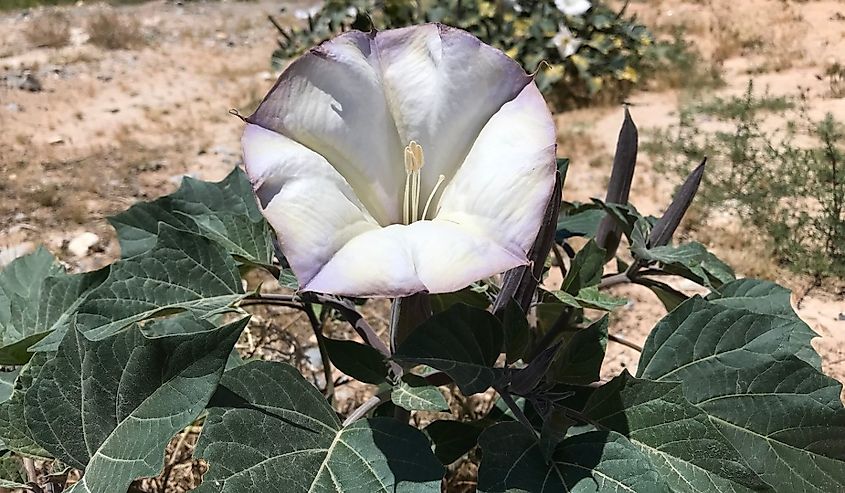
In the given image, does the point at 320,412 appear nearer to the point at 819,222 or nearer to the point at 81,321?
the point at 81,321

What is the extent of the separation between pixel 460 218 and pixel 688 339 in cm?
36

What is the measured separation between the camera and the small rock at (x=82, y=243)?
2593mm

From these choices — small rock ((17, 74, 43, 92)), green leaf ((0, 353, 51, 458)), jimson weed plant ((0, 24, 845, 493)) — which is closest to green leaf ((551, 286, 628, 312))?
jimson weed plant ((0, 24, 845, 493))

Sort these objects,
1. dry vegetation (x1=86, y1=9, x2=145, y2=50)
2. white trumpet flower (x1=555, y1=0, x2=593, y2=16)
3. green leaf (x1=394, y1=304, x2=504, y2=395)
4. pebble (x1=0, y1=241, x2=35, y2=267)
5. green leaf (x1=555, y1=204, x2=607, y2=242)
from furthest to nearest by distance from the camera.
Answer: dry vegetation (x1=86, y1=9, x2=145, y2=50)
white trumpet flower (x1=555, y1=0, x2=593, y2=16)
pebble (x1=0, y1=241, x2=35, y2=267)
green leaf (x1=555, y1=204, x2=607, y2=242)
green leaf (x1=394, y1=304, x2=504, y2=395)

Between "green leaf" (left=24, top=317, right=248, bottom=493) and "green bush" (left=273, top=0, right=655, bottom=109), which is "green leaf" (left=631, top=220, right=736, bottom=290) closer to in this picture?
"green leaf" (left=24, top=317, right=248, bottom=493)

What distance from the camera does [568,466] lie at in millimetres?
750

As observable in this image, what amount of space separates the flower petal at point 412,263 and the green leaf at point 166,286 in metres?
0.33

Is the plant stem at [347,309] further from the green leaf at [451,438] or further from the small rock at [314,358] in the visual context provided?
the small rock at [314,358]

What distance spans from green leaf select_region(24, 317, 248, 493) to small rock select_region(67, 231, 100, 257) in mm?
2000

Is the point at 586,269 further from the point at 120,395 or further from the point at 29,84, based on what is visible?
the point at 29,84

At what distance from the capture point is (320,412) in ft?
2.60

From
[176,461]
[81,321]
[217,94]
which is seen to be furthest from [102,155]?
[81,321]

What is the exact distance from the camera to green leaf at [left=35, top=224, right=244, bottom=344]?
3.03 feet

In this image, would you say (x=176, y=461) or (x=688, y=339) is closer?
(x=688, y=339)
